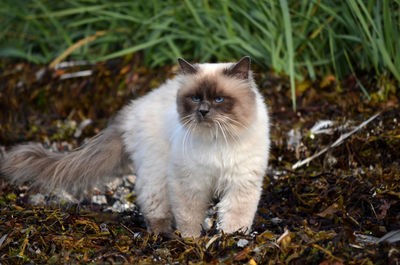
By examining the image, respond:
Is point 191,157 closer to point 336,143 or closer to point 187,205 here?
point 187,205

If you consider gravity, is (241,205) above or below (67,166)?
below

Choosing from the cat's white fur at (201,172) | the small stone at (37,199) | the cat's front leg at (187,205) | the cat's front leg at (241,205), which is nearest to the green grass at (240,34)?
the cat's white fur at (201,172)

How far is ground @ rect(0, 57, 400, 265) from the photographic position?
2.54 m

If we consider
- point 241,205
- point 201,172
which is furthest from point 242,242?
Answer: point 201,172

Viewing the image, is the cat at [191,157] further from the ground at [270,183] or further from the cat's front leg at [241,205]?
the ground at [270,183]

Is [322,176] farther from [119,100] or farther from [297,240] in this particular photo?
[119,100]

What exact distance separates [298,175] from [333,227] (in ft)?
2.88

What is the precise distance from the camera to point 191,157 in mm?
3057

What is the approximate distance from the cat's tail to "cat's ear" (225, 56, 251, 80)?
109 cm

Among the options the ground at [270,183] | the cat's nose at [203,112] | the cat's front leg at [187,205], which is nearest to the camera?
the ground at [270,183]

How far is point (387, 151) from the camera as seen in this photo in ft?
12.9

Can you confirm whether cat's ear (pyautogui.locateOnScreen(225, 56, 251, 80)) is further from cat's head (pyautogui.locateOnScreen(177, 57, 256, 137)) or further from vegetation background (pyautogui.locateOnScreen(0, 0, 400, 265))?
vegetation background (pyautogui.locateOnScreen(0, 0, 400, 265))

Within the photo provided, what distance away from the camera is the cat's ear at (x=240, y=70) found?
3.05 m

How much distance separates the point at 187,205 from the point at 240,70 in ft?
3.07
